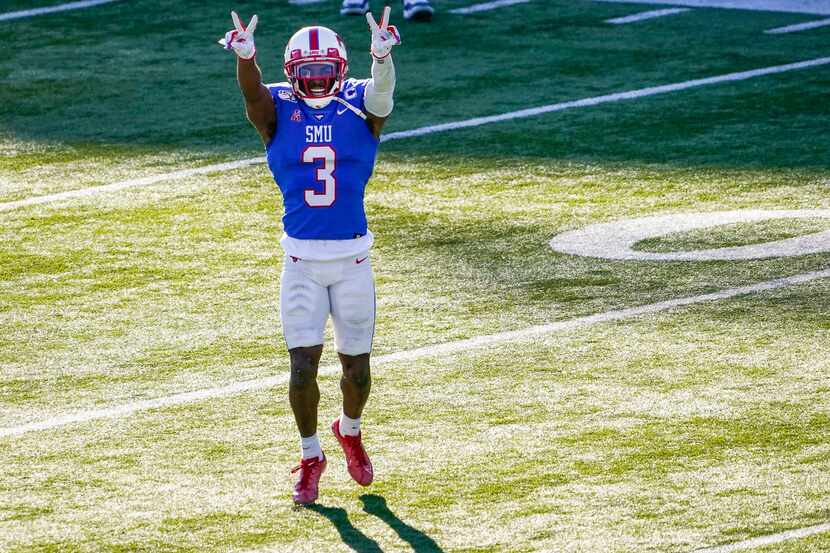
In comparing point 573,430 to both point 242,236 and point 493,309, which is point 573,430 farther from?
point 242,236

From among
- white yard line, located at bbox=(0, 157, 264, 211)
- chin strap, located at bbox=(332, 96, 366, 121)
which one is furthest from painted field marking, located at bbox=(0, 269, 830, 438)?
white yard line, located at bbox=(0, 157, 264, 211)

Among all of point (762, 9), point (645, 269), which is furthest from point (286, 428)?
point (762, 9)

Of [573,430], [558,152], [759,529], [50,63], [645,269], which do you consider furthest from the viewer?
[50,63]

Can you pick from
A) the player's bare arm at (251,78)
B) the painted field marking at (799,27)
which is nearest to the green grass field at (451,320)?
the painted field marking at (799,27)

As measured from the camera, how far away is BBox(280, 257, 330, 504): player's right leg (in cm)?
575

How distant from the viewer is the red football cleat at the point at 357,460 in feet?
19.1

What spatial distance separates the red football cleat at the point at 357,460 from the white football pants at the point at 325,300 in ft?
1.06

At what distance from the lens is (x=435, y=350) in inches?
291

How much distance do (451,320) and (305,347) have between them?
213 centimetres

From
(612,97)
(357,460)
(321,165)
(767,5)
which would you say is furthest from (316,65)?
(767,5)

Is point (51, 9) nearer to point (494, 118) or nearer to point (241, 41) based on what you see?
point (494, 118)

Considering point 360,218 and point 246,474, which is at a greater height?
point 360,218

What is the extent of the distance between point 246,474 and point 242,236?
357cm

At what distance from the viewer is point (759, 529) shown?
209 inches
